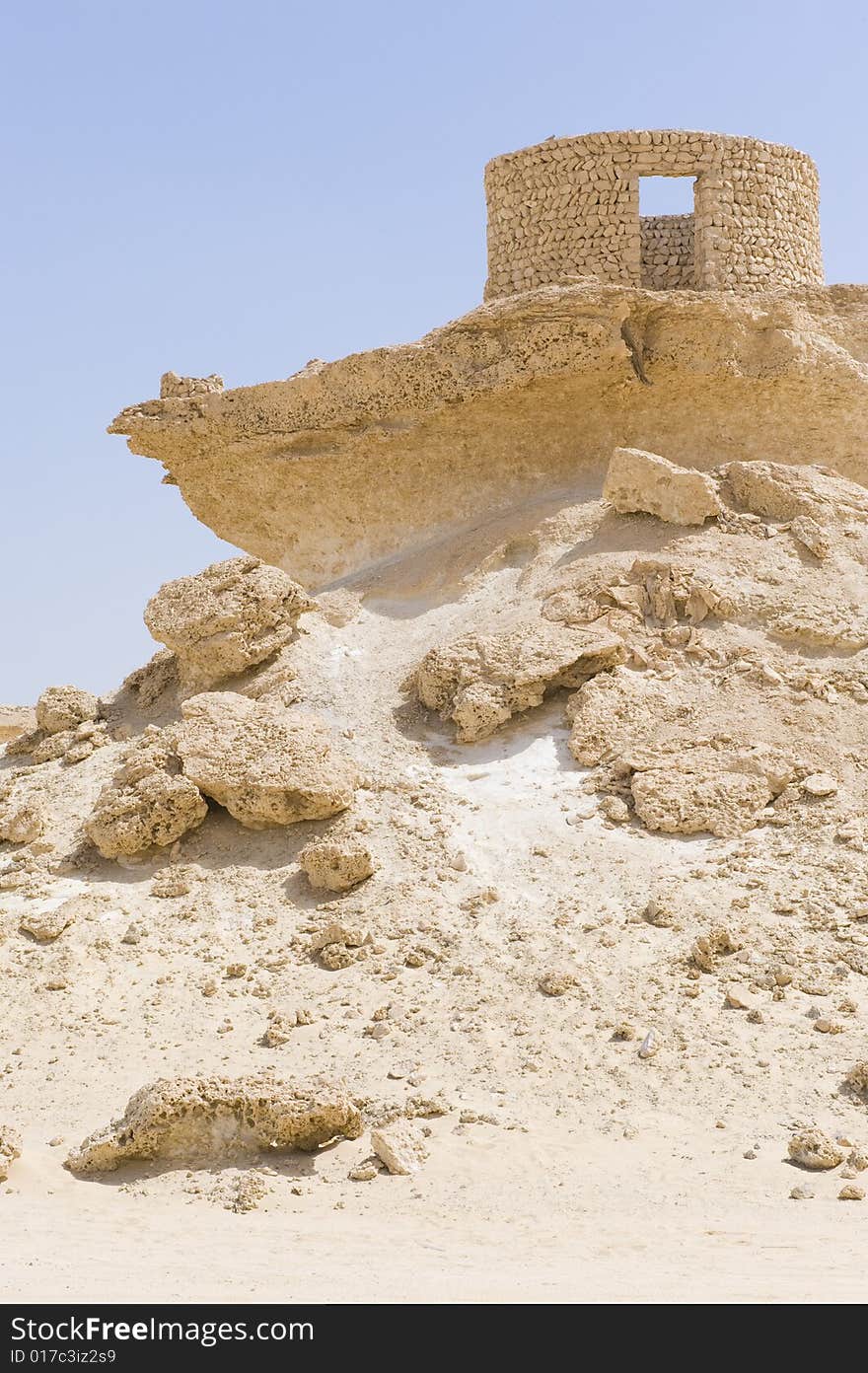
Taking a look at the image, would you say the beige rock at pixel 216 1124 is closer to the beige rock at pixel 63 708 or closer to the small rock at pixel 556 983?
the small rock at pixel 556 983

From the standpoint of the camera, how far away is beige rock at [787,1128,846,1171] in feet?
17.2

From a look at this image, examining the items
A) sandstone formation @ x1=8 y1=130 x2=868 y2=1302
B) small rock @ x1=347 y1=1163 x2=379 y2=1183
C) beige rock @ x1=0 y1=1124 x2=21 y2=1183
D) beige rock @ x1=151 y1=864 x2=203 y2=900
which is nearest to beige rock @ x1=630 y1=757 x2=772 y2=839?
sandstone formation @ x1=8 y1=130 x2=868 y2=1302

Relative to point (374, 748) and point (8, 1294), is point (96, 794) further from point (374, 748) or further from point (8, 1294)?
point (8, 1294)

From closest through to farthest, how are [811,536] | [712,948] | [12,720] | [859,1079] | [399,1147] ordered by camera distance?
[399,1147] < [859,1079] < [712,948] < [811,536] < [12,720]

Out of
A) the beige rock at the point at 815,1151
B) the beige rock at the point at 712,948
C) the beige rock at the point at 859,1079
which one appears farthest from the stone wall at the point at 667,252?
the beige rock at the point at 815,1151

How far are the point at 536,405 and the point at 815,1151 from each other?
6645 millimetres

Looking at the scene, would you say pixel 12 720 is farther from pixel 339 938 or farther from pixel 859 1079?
pixel 859 1079

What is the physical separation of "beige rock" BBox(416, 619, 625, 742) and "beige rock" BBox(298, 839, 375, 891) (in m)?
1.33

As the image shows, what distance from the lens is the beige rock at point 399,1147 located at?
5367 millimetres

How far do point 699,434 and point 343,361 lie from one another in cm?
269

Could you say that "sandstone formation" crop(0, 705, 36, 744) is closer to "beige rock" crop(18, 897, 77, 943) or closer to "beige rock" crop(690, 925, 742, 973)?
"beige rock" crop(18, 897, 77, 943)

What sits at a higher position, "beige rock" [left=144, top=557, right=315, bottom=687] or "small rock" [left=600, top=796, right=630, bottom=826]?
"beige rock" [left=144, top=557, right=315, bottom=687]

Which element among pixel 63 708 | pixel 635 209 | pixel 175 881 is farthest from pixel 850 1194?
pixel 635 209

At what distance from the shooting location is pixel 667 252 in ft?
39.2
